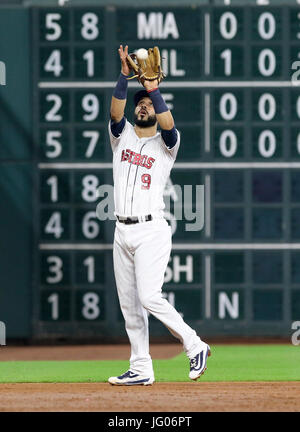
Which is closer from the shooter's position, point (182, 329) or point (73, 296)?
point (182, 329)

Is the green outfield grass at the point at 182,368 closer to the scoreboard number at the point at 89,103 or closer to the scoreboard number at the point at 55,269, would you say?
the scoreboard number at the point at 55,269

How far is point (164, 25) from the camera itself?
1166 cm

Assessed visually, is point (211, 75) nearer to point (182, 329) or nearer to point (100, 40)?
point (100, 40)

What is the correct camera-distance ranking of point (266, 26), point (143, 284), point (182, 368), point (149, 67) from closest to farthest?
point (143, 284), point (149, 67), point (182, 368), point (266, 26)

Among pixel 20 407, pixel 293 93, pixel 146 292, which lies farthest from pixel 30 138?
pixel 20 407

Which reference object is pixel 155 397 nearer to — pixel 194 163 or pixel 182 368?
pixel 182 368

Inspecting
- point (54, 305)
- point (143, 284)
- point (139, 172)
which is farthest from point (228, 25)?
point (143, 284)

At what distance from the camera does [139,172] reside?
7.56m

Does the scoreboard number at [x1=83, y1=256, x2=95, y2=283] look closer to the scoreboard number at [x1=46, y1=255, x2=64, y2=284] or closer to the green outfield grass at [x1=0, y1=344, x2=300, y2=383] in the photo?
the scoreboard number at [x1=46, y1=255, x2=64, y2=284]

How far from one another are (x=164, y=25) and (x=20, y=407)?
6010 mm

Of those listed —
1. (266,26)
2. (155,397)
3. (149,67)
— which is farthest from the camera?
(266,26)

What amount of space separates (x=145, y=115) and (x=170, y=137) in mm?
302

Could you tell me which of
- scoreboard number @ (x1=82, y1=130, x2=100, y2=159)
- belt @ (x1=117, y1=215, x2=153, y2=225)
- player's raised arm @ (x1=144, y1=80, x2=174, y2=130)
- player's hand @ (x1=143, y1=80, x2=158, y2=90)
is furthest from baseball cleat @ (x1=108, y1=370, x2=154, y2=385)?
scoreboard number @ (x1=82, y1=130, x2=100, y2=159)

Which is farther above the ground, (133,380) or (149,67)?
(149,67)
